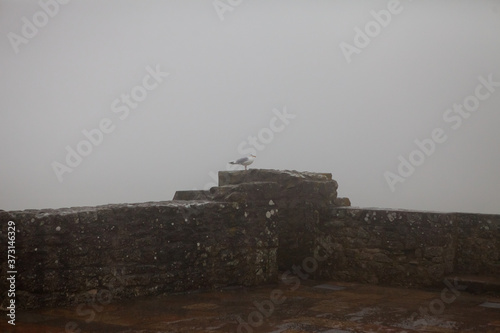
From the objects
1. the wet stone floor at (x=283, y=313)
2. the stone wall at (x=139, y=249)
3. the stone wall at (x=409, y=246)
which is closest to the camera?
the wet stone floor at (x=283, y=313)

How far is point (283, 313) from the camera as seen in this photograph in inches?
175

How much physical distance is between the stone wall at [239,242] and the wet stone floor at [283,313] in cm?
20

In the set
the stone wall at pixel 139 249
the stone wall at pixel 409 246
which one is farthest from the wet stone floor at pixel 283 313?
the stone wall at pixel 409 246

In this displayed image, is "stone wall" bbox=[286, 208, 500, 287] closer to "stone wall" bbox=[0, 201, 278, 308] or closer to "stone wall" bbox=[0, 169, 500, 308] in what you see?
"stone wall" bbox=[0, 169, 500, 308]

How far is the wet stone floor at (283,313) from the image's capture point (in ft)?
12.9

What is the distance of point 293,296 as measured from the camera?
16.9 ft

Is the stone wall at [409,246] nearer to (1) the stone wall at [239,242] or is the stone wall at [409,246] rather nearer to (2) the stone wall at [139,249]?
(1) the stone wall at [239,242]

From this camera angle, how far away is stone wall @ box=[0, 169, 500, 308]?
14.9ft

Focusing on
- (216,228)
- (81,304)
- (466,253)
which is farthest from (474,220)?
(81,304)

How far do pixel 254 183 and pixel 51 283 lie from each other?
85.0 inches

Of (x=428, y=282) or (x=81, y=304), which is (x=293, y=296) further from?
(x=81, y=304)

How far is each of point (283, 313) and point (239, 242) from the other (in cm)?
119

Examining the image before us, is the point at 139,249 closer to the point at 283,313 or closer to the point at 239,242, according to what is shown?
the point at 239,242

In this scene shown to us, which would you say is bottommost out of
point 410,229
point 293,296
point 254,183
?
point 293,296
